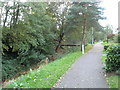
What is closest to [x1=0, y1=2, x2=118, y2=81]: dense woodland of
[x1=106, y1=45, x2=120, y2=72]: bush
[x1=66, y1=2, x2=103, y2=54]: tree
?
[x1=66, y1=2, x2=103, y2=54]: tree

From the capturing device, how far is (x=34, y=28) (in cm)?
1130

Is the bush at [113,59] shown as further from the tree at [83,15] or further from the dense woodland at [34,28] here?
the tree at [83,15]

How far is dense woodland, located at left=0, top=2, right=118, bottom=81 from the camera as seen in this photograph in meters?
9.80

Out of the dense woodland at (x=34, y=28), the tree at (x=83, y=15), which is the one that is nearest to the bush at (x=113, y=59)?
the dense woodland at (x=34, y=28)

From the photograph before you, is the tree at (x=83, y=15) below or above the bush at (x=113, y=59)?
above

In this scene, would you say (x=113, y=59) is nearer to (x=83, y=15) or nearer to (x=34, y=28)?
(x=34, y=28)

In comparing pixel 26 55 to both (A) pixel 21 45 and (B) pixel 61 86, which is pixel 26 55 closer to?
(A) pixel 21 45

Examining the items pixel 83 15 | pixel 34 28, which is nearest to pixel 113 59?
pixel 34 28

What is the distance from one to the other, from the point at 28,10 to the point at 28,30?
174 cm

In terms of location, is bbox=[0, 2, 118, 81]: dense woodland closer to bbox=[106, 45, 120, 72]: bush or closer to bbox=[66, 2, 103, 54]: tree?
bbox=[66, 2, 103, 54]: tree

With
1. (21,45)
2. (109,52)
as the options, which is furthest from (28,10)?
(109,52)

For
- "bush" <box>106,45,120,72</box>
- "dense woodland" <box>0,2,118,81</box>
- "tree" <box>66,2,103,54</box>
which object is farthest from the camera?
"tree" <box>66,2,103,54</box>

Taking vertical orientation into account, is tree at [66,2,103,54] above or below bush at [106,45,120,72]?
above

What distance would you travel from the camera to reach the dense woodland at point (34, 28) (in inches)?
386
